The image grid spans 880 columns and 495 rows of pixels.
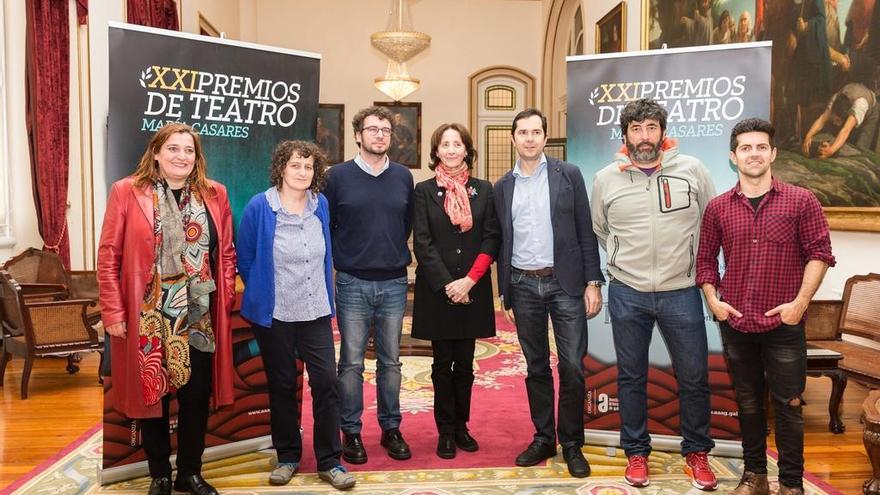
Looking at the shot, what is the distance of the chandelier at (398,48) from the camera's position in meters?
11.8

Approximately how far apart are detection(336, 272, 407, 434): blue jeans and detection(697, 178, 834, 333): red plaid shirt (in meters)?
1.54

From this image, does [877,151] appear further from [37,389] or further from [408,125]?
[408,125]

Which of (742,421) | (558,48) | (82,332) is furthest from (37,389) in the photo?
(558,48)

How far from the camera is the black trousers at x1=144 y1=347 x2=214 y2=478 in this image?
3194 mm

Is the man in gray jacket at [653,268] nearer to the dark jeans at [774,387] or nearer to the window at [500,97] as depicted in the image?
the dark jeans at [774,387]

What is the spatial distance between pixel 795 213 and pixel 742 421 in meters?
0.92

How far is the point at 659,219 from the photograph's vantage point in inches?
132

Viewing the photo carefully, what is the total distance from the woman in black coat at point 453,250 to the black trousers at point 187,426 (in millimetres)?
1012

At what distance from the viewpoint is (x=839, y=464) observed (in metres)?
3.85

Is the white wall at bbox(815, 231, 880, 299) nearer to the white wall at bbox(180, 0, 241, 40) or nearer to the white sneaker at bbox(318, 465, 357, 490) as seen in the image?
the white sneaker at bbox(318, 465, 357, 490)

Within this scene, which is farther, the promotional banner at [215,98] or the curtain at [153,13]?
the curtain at [153,13]

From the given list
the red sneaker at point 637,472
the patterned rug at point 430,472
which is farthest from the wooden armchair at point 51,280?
the red sneaker at point 637,472

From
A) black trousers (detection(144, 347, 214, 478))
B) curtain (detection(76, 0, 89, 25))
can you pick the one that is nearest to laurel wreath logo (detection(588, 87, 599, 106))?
black trousers (detection(144, 347, 214, 478))

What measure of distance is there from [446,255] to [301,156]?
84 centimetres
